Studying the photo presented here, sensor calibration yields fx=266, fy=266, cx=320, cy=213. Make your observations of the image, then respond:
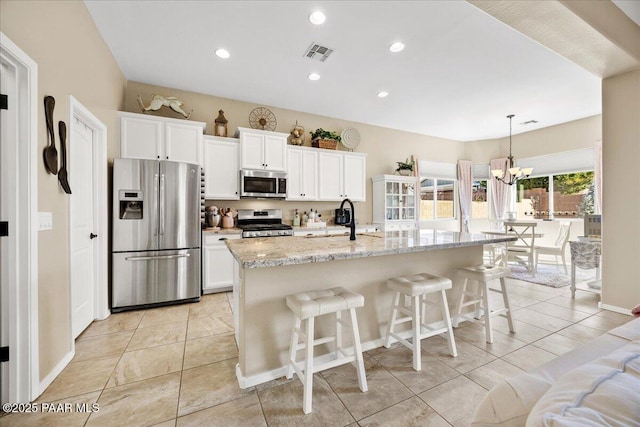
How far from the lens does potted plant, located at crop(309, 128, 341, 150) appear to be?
4816 mm

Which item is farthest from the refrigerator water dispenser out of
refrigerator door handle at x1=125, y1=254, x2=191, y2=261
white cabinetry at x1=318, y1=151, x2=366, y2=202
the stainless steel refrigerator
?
white cabinetry at x1=318, y1=151, x2=366, y2=202

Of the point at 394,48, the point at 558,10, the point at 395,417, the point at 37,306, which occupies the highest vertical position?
the point at 394,48

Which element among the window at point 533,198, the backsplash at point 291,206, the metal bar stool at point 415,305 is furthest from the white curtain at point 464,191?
the metal bar stool at point 415,305

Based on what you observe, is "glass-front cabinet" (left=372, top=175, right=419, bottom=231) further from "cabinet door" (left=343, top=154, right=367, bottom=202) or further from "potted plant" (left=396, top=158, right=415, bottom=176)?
"cabinet door" (left=343, top=154, right=367, bottom=202)

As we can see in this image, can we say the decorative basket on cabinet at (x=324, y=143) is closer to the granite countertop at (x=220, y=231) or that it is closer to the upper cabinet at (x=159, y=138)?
the upper cabinet at (x=159, y=138)

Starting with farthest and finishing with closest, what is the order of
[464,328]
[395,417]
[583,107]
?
[583,107], [464,328], [395,417]

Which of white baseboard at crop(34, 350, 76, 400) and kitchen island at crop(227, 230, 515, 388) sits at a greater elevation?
kitchen island at crop(227, 230, 515, 388)

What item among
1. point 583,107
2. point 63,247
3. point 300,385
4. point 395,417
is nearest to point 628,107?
point 583,107

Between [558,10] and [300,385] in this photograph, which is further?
[558,10]

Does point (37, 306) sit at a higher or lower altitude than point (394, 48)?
lower

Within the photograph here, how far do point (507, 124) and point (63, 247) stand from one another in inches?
283

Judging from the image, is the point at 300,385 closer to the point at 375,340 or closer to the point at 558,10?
the point at 375,340

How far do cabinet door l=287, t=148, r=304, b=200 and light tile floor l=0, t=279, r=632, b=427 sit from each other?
2.41 metres

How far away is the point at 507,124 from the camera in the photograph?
18.3 feet
